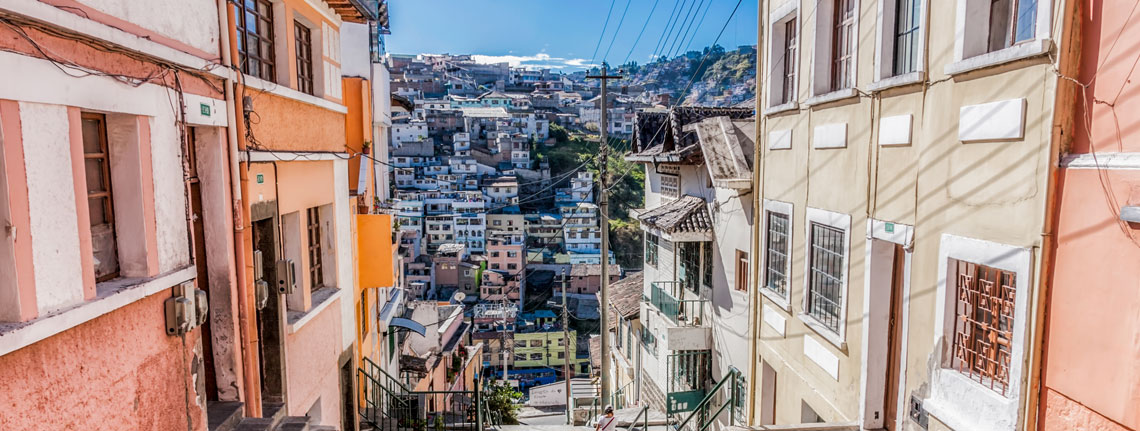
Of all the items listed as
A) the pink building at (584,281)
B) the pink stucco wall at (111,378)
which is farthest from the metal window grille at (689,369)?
the pink building at (584,281)

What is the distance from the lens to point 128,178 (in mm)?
4602

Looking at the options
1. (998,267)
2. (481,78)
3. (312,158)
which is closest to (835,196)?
(998,267)

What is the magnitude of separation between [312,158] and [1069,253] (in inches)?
323

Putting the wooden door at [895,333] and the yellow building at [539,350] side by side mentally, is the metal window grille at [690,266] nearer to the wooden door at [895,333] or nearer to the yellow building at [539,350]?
the wooden door at [895,333]

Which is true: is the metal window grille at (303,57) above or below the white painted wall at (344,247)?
above

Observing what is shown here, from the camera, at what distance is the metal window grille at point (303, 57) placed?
865 centimetres

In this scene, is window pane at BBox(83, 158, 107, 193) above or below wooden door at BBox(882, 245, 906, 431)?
above

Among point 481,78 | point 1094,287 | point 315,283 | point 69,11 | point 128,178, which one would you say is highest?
point 481,78

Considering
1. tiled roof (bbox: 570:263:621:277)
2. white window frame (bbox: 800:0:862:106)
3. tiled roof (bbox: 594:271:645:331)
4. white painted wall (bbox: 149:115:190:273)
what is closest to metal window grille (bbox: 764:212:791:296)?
white window frame (bbox: 800:0:862:106)

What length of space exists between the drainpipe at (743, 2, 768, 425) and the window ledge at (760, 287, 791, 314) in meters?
0.31

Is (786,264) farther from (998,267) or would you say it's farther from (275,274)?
(275,274)

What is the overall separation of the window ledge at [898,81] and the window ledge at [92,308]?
685 cm

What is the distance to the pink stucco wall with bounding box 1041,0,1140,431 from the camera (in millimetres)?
3873

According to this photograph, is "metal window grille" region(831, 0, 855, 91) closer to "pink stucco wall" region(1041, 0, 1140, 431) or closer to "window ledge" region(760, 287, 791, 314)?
"window ledge" region(760, 287, 791, 314)
